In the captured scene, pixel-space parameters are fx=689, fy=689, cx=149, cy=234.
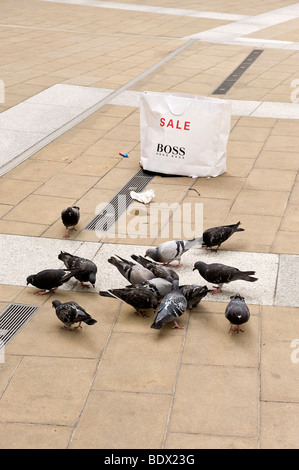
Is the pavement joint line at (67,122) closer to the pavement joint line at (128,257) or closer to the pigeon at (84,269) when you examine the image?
the pavement joint line at (128,257)

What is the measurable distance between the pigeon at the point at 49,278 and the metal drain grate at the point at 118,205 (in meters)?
1.48

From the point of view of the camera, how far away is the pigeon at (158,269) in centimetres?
608

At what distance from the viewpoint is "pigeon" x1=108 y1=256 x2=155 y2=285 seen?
6.05 metres

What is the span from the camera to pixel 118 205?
26.4ft

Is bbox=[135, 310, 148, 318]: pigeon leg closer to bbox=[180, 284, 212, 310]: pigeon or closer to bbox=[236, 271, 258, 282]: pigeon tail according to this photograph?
bbox=[180, 284, 212, 310]: pigeon

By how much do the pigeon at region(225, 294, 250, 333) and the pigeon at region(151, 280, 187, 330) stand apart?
372 mm

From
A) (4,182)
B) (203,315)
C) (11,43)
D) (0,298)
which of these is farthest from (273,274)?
(11,43)

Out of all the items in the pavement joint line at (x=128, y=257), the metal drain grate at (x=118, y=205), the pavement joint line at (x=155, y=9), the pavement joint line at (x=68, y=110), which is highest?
the pavement joint line at (x=128, y=257)

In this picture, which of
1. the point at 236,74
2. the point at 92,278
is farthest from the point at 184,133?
the point at 236,74

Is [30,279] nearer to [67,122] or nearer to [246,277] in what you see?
[246,277]

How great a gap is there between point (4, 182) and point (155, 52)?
8.50 metres

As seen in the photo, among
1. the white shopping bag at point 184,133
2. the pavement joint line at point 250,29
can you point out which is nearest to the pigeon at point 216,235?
the white shopping bag at point 184,133

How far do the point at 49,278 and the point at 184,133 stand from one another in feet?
11.2
